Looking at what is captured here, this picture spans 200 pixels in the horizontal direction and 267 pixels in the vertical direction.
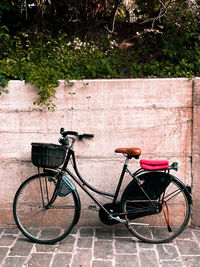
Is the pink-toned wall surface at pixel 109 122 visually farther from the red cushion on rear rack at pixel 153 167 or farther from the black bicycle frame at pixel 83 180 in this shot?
the red cushion on rear rack at pixel 153 167

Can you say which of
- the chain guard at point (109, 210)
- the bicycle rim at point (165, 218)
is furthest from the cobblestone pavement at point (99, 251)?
the chain guard at point (109, 210)

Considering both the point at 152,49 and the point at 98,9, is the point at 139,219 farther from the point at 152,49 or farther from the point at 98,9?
the point at 98,9

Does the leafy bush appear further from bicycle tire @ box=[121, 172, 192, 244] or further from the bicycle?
bicycle tire @ box=[121, 172, 192, 244]

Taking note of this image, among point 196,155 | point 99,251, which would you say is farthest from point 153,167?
point 99,251

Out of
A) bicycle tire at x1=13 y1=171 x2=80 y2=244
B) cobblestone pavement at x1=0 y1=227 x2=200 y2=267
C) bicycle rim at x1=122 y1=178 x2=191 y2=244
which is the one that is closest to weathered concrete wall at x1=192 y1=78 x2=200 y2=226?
bicycle rim at x1=122 y1=178 x2=191 y2=244

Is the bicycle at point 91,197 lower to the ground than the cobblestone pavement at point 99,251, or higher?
higher

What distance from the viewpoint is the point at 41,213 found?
472 cm

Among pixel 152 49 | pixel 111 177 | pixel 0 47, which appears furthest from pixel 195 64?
pixel 0 47

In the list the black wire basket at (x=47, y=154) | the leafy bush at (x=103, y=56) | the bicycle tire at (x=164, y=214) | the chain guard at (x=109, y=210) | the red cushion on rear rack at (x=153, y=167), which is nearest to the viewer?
the black wire basket at (x=47, y=154)

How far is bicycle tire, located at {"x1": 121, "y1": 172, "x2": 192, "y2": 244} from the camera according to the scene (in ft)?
13.9

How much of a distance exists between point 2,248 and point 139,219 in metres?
1.90

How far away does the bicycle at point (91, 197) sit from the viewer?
13.6 feet

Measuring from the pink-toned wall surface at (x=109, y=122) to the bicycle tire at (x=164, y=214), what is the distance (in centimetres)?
27

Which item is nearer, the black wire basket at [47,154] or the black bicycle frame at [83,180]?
the black wire basket at [47,154]
